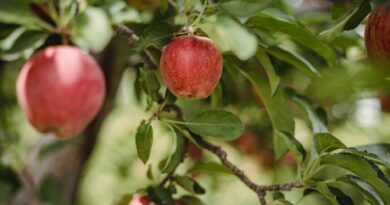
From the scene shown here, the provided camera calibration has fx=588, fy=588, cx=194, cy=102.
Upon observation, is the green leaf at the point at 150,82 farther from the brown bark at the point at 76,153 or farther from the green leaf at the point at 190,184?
the brown bark at the point at 76,153

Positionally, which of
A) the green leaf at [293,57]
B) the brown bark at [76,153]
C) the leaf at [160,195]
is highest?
the green leaf at [293,57]

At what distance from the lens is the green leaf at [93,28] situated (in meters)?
0.69

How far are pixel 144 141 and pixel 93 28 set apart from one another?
0.19 meters

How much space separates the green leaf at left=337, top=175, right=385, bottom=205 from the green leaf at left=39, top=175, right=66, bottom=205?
0.83 meters

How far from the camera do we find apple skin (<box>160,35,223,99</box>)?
76 cm

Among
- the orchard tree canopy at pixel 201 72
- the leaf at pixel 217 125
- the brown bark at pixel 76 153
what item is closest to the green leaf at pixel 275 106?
the orchard tree canopy at pixel 201 72

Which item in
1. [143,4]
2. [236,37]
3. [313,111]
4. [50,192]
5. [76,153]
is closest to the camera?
[236,37]

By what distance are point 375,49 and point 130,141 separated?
1.91m

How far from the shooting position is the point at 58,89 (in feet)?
2.83

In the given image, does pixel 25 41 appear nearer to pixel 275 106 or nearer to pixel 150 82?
pixel 150 82

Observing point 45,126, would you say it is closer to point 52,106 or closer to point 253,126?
point 52,106

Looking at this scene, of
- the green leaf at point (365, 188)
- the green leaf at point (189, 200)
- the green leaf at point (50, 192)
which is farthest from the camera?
the green leaf at point (50, 192)

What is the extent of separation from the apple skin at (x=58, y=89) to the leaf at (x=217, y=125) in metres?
0.17

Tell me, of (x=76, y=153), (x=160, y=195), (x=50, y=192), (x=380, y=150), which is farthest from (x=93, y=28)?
(x=76, y=153)
